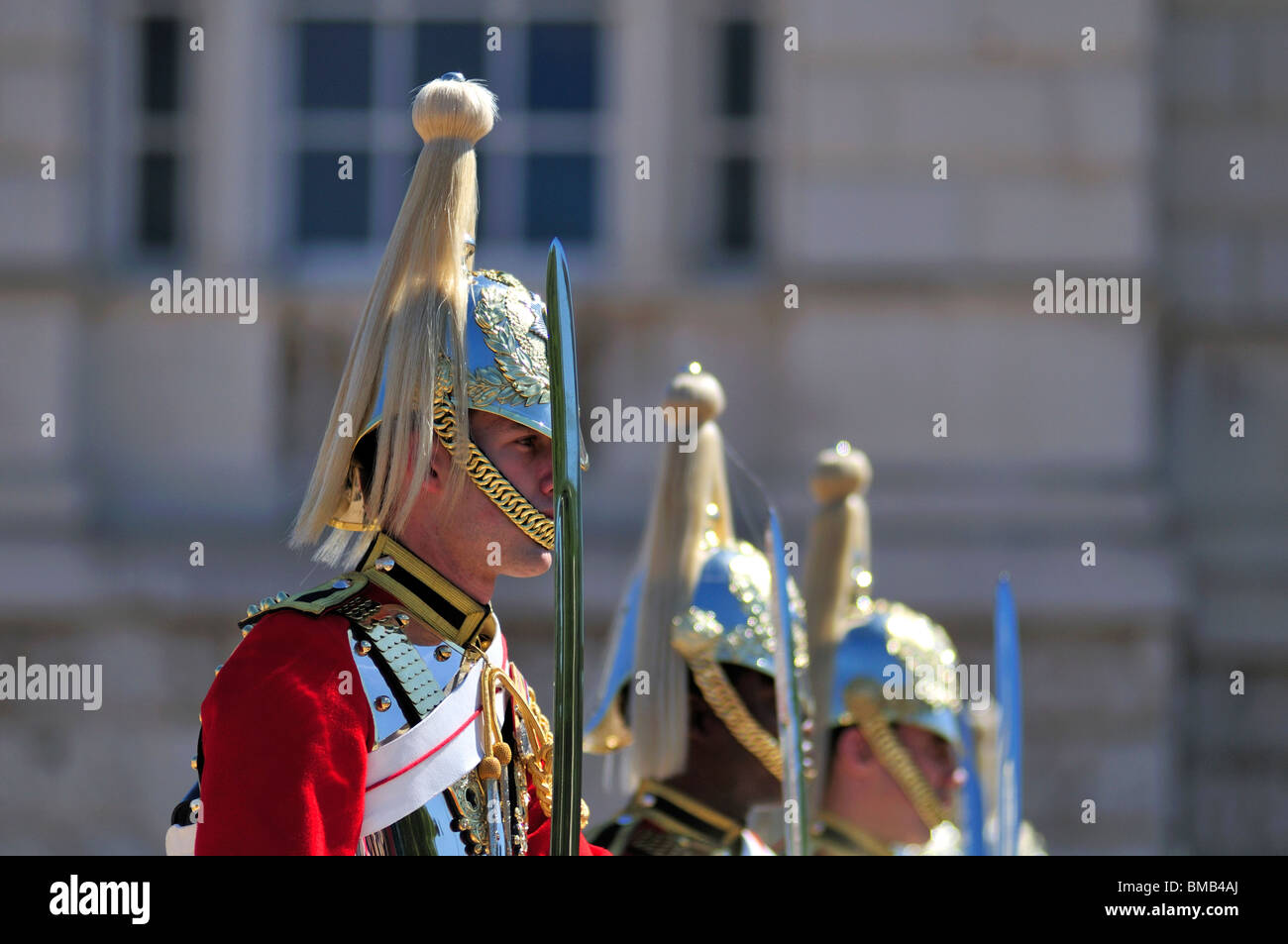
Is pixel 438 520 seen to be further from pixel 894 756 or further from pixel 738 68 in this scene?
pixel 738 68

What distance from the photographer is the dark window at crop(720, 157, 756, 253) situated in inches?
341

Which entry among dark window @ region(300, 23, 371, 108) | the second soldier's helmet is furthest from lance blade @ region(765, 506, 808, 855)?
dark window @ region(300, 23, 371, 108)

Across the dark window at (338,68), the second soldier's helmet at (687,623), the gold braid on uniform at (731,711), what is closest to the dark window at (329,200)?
the dark window at (338,68)

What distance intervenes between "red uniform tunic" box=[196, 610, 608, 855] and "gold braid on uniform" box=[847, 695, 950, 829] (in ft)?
8.70

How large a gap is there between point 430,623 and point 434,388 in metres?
0.30

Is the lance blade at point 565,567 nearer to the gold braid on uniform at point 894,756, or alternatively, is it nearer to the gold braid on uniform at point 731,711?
the gold braid on uniform at point 731,711

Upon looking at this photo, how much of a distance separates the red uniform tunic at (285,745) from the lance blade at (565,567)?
0.79ft

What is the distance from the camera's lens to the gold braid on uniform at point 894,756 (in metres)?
5.25

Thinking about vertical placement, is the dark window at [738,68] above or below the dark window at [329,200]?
above

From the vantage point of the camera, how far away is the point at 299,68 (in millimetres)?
8602

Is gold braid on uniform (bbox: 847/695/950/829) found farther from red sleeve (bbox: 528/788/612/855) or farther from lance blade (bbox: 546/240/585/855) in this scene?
lance blade (bbox: 546/240/585/855)

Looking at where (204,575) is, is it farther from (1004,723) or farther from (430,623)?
(430,623)

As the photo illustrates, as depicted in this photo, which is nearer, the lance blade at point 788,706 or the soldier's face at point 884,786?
the lance blade at point 788,706
